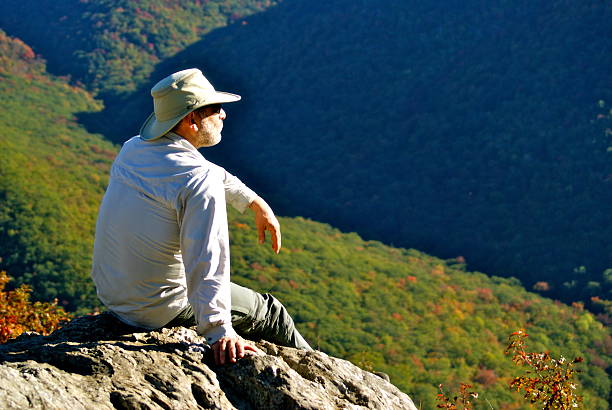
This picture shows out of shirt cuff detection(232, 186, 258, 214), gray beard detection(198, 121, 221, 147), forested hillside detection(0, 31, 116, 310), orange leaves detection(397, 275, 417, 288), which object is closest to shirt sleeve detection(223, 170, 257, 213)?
shirt cuff detection(232, 186, 258, 214)

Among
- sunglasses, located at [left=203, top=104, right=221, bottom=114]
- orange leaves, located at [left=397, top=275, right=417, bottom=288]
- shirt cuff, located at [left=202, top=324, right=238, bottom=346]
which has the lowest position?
orange leaves, located at [left=397, top=275, right=417, bottom=288]

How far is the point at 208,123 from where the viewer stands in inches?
139

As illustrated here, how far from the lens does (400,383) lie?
20.2m

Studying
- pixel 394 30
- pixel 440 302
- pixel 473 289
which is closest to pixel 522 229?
pixel 473 289

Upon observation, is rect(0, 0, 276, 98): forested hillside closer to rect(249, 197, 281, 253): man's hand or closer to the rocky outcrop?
rect(249, 197, 281, 253): man's hand

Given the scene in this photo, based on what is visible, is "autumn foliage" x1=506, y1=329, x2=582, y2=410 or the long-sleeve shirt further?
"autumn foliage" x1=506, y1=329, x2=582, y2=410

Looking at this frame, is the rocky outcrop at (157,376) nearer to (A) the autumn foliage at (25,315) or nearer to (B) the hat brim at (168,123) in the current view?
(B) the hat brim at (168,123)

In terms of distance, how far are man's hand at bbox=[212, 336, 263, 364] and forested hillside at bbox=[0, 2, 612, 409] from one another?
1524cm

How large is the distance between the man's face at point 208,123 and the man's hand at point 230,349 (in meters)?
0.94

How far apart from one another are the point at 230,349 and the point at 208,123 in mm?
1059

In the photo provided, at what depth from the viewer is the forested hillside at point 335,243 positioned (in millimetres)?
23516

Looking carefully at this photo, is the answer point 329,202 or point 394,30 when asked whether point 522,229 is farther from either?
point 394,30

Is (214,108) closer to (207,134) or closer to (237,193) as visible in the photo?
(207,134)

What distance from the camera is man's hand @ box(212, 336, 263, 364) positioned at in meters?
3.35
